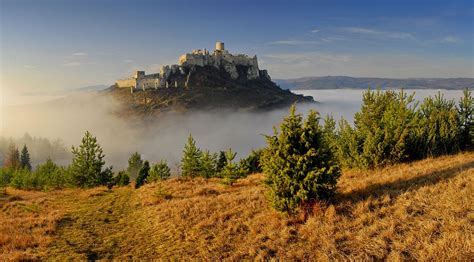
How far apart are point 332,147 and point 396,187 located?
376 cm

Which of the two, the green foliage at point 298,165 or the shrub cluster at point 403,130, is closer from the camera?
the green foliage at point 298,165

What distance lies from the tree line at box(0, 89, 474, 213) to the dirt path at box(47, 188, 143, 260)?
8.26 metres

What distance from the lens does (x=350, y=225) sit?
12508 mm

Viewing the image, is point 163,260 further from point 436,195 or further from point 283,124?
point 436,195

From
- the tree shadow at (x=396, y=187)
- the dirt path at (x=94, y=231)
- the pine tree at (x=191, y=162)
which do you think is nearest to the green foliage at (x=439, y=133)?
the tree shadow at (x=396, y=187)

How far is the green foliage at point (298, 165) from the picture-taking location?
1466 cm

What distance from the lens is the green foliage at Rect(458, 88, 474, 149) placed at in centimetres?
2763

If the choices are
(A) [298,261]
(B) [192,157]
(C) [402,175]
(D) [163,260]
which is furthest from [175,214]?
(B) [192,157]

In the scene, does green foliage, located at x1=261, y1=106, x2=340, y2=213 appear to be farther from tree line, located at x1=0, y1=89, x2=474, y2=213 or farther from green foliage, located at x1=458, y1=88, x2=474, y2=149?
green foliage, located at x1=458, y1=88, x2=474, y2=149

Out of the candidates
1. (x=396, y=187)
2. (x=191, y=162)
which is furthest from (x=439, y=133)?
(x=191, y=162)

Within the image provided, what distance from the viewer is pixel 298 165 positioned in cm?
1476

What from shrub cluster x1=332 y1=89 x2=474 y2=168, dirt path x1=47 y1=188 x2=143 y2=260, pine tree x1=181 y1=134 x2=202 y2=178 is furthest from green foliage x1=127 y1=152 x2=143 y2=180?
shrub cluster x1=332 y1=89 x2=474 y2=168

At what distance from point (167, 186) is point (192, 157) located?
63.0 ft

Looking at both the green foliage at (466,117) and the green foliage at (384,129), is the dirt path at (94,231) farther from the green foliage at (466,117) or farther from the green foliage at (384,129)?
the green foliage at (466,117)
